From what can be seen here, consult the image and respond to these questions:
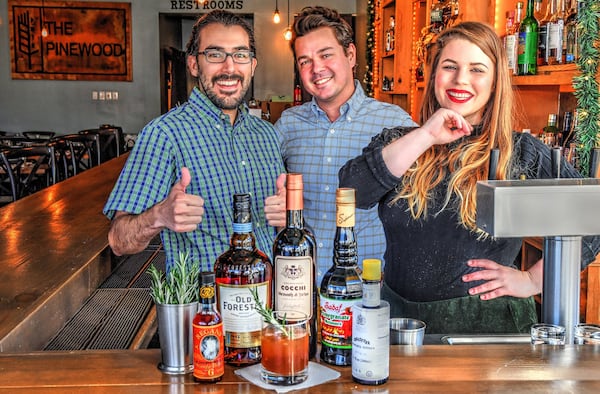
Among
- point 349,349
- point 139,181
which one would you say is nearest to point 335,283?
point 349,349

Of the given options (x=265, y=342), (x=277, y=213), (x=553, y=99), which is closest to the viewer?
(x=265, y=342)

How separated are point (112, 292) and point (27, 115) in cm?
919

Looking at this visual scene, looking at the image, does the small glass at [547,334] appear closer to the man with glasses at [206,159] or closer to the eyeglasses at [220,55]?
the man with glasses at [206,159]

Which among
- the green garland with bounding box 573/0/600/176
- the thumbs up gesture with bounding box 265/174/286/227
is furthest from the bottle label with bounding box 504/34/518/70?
the thumbs up gesture with bounding box 265/174/286/227

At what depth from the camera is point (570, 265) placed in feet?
4.08

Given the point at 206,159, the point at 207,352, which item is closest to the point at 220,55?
the point at 206,159

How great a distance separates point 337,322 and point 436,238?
658mm

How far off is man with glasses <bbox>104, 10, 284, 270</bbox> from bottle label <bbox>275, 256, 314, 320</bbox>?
682mm

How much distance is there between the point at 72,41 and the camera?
10.6 metres

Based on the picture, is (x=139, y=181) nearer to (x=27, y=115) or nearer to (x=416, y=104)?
(x=416, y=104)

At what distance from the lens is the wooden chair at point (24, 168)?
472 cm

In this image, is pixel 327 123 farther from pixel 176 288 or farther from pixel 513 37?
pixel 513 37

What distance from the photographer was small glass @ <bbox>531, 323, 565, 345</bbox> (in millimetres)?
1299

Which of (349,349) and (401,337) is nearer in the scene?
(349,349)
